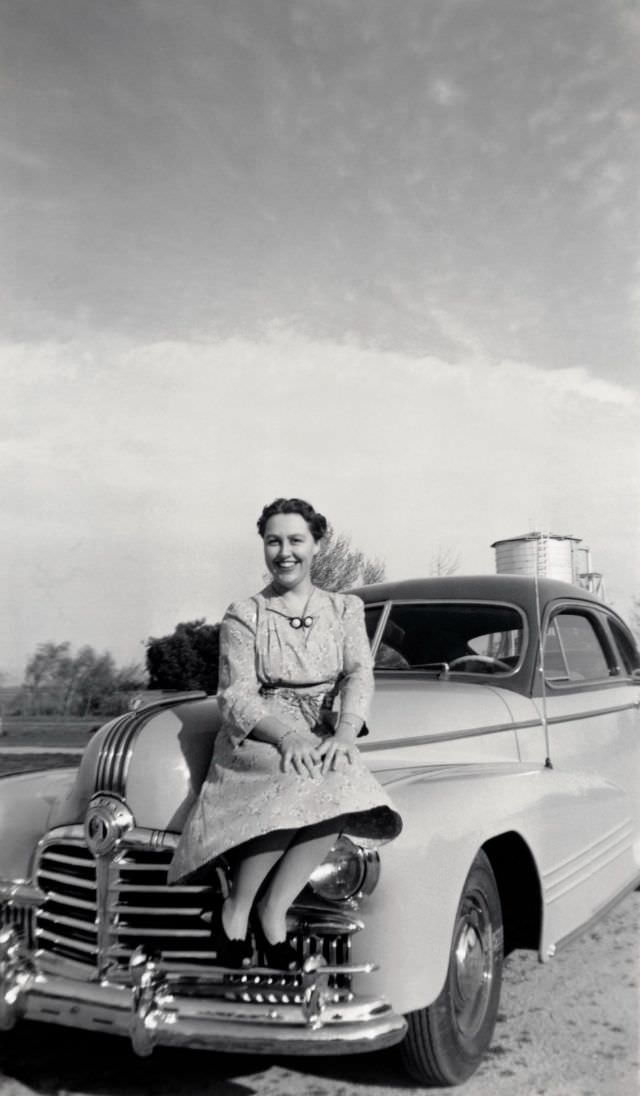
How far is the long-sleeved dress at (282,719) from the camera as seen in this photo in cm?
280

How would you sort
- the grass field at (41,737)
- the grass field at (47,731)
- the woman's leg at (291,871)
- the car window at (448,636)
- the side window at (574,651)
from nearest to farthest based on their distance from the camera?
the woman's leg at (291,871), the car window at (448,636), the side window at (574,651), the grass field at (41,737), the grass field at (47,731)

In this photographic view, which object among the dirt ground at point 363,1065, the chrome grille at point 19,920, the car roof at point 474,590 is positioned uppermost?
the car roof at point 474,590

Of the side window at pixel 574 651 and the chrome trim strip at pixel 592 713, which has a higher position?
the side window at pixel 574 651

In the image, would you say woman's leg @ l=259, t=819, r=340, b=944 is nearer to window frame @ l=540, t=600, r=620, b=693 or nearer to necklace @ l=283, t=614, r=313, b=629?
necklace @ l=283, t=614, r=313, b=629

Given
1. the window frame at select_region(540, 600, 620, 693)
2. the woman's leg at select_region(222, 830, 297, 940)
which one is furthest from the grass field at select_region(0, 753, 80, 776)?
the woman's leg at select_region(222, 830, 297, 940)

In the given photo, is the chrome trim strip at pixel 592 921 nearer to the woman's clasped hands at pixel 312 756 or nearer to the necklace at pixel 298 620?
the woman's clasped hands at pixel 312 756

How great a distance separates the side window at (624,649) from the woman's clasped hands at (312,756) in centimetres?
311

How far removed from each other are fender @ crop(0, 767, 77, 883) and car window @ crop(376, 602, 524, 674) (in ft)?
5.26

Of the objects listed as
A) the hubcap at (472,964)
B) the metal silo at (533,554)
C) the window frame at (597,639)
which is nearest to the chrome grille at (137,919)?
the hubcap at (472,964)

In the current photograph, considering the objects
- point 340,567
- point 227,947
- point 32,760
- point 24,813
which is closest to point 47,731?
point 32,760

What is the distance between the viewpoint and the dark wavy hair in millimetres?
3344

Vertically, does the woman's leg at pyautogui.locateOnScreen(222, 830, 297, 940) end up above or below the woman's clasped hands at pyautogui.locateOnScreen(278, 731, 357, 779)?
below

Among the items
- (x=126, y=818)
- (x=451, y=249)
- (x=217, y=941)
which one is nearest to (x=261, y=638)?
(x=126, y=818)

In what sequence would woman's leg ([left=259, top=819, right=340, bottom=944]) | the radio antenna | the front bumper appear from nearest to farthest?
1. the front bumper
2. woman's leg ([left=259, top=819, right=340, bottom=944])
3. the radio antenna
